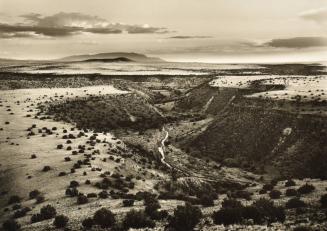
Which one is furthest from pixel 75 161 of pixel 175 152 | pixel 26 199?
pixel 175 152

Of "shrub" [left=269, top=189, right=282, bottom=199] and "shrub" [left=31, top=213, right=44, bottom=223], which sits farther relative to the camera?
"shrub" [left=269, top=189, right=282, bottom=199]

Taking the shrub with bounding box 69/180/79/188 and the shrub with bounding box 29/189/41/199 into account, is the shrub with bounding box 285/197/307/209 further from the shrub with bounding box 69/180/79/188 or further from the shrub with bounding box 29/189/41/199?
the shrub with bounding box 29/189/41/199

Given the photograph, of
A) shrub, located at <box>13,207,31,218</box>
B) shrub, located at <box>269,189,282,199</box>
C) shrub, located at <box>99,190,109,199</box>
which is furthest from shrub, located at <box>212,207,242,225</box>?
shrub, located at <box>13,207,31,218</box>

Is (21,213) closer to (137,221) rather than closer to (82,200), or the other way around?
(82,200)

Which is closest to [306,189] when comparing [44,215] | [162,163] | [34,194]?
[44,215]

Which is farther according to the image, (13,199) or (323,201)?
(13,199)
